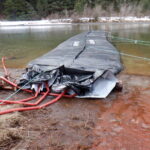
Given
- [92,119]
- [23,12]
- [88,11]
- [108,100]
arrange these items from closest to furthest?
[92,119], [108,100], [88,11], [23,12]

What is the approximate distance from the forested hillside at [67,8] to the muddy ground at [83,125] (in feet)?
96.4

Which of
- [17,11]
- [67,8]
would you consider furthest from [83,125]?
[67,8]

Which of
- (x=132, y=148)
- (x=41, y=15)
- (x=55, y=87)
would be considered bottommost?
(x=132, y=148)

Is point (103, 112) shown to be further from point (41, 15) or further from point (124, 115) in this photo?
point (41, 15)

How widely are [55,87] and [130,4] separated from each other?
3356cm

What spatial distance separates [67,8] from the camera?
3603cm

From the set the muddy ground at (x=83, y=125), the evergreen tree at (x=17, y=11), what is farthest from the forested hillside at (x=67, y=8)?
the muddy ground at (x=83, y=125)

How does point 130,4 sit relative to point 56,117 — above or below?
above

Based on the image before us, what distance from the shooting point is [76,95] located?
10.5 ft

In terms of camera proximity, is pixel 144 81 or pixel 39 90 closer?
Result: pixel 39 90

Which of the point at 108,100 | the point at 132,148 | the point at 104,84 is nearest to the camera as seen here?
the point at 132,148

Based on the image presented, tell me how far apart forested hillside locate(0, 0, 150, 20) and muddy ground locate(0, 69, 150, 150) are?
96.4 ft

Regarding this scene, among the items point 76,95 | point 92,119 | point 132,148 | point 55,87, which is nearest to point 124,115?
point 92,119

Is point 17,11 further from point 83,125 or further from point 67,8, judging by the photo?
point 83,125
